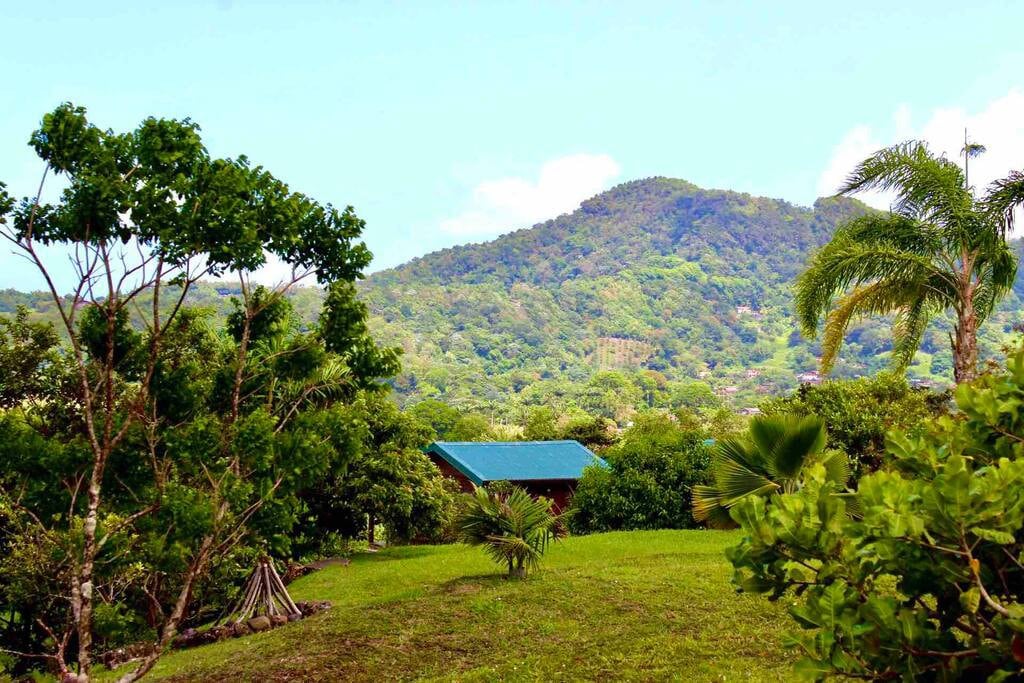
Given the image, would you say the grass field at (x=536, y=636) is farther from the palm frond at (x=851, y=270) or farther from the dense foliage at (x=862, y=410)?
the dense foliage at (x=862, y=410)

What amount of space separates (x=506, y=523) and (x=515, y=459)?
18.0 m

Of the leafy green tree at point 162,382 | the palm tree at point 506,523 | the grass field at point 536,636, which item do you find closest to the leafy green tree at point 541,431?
the grass field at point 536,636

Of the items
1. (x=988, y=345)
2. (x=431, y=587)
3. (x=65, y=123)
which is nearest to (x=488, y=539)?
(x=431, y=587)

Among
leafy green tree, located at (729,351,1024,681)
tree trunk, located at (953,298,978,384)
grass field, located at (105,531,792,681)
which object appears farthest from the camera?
tree trunk, located at (953,298,978,384)

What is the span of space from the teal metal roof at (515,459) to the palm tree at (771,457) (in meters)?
15.7

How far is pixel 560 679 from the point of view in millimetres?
9375

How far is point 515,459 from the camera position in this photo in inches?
1277

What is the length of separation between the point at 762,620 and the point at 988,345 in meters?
150

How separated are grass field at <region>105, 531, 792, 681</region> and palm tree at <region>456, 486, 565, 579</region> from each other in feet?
1.91

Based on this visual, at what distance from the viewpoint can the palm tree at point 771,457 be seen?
43.9 ft

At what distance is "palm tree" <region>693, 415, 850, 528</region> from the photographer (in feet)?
43.9

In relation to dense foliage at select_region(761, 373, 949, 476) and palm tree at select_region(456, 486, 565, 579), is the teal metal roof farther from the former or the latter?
palm tree at select_region(456, 486, 565, 579)

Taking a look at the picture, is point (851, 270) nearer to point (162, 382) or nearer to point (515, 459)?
point (162, 382)

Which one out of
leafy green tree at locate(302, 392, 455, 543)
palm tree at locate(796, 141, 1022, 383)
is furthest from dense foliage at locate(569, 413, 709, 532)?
palm tree at locate(796, 141, 1022, 383)
